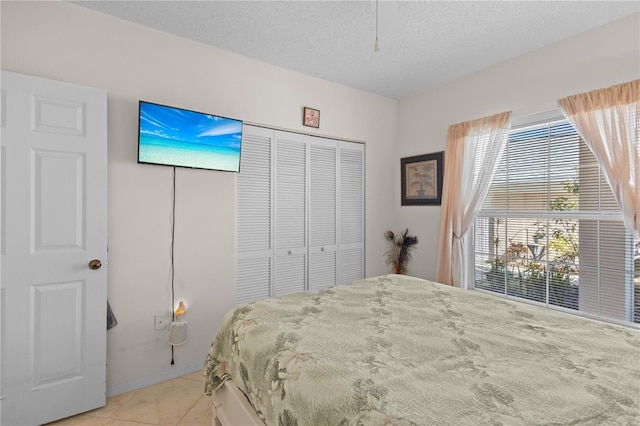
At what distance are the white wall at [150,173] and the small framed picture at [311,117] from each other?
256 millimetres

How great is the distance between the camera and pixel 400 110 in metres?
3.89

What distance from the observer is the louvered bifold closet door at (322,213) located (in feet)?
10.9

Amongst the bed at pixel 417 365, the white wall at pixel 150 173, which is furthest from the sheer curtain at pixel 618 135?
the white wall at pixel 150 173

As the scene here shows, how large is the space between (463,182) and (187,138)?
8.39 feet

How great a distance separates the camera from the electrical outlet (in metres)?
2.41

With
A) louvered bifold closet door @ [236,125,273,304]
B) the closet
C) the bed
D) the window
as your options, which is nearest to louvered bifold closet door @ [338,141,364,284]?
the closet

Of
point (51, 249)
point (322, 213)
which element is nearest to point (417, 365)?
point (51, 249)

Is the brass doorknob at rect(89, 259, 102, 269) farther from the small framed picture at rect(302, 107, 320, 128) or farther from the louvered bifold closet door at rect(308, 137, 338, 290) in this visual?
the small framed picture at rect(302, 107, 320, 128)

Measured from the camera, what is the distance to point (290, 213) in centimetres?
316

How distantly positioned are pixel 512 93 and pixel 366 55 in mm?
1357

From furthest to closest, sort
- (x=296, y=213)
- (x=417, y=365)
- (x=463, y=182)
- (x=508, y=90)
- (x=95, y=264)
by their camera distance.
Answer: (x=296, y=213)
(x=463, y=182)
(x=508, y=90)
(x=95, y=264)
(x=417, y=365)

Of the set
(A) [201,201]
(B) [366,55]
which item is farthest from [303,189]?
(B) [366,55]

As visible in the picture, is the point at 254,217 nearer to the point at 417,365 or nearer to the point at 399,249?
the point at 399,249

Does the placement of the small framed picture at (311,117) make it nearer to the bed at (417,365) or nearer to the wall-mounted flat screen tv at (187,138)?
the wall-mounted flat screen tv at (187,138)
